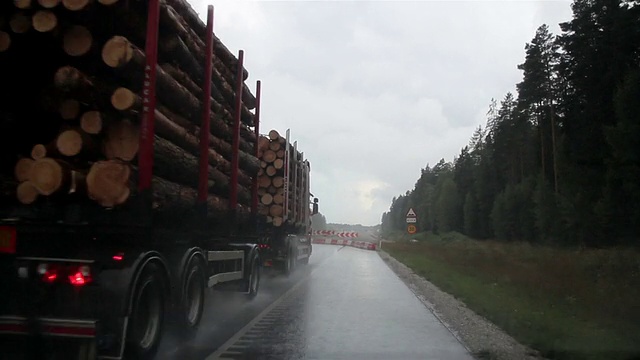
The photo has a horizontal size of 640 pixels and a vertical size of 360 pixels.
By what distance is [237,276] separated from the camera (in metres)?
12.1

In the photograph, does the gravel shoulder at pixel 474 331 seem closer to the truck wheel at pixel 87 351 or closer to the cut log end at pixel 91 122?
the truck wheel at pixel 87 351

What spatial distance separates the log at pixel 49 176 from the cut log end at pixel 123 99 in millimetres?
849

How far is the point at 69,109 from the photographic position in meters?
6.78

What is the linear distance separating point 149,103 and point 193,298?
3.39m

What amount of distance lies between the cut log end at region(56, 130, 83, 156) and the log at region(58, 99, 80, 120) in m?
0.25

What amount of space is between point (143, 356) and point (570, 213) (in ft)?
127

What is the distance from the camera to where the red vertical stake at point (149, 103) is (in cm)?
682

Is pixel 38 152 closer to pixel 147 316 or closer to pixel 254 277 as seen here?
pixel 147 316

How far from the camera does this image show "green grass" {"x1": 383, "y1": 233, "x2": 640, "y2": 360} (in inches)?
351

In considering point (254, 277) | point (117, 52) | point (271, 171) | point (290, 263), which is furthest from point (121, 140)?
point (290, 263)

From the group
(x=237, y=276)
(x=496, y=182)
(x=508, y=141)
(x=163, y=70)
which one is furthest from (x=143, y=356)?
(x=496, y=182)

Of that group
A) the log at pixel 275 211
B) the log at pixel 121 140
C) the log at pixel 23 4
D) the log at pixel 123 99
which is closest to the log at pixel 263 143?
the log at pixel 275 211

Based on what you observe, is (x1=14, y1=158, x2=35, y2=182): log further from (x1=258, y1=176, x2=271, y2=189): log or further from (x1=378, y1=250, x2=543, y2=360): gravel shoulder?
(x1=258, y1=176, x2=271, y2=189): log

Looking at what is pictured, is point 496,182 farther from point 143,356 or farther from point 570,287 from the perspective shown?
point 143,356
